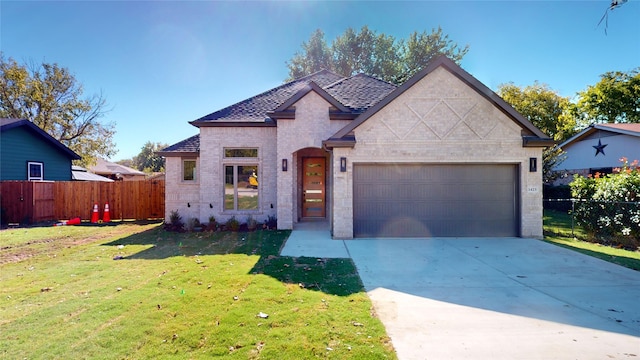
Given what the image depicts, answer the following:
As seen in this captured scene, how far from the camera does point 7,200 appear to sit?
43.6ft

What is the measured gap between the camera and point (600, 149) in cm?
1800

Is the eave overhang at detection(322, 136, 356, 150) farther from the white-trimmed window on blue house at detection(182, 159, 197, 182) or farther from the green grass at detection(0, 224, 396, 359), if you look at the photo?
the white-trimmed window on blue house at detection(182, 159, 197, 182)

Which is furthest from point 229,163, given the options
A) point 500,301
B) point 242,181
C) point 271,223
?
point 500,301

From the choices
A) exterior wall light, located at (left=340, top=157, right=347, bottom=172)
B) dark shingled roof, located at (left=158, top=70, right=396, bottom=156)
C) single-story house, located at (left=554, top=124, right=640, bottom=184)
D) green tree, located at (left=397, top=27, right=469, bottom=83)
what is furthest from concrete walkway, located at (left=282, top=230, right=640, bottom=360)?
green tree, located at (left=397, top=27, right=469, bottom=83)

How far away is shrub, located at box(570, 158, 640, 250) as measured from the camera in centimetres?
845

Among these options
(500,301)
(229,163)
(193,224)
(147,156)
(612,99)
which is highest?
(612,99)

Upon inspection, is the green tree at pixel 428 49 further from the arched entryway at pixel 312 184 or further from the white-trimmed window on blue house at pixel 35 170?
the white-trimmed window on blue house at pixel 35 170

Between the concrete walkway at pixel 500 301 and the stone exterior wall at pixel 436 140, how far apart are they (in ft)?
6.26

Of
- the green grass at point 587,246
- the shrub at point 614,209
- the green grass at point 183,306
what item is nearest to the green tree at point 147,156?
the green grass at point 183,306

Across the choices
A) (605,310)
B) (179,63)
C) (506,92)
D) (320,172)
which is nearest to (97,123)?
(179,63)

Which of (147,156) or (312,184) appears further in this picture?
(147,156)

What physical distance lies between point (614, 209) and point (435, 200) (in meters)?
5.35

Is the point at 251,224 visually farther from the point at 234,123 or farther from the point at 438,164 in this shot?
the point at 438,164

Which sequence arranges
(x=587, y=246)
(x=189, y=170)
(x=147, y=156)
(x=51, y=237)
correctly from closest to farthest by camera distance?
1. (x=587, y=246)
2. (x=51, y=237)
3. (x=189, y=170)
4. (x=147, y=156)
